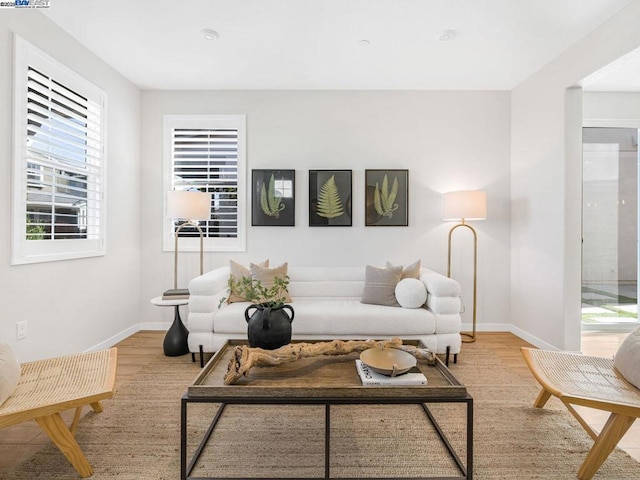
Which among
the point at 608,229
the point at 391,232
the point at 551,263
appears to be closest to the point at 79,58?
the point at 391,232

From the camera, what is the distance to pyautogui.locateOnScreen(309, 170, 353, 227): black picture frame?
12.7ft

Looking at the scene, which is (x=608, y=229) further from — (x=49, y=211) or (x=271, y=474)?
(x=49, y=211)

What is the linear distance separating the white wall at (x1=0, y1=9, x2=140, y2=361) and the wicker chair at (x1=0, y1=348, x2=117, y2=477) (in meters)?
0.74

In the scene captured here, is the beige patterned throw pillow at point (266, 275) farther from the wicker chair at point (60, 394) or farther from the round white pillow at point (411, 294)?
the wicker chair at point (60, 394)

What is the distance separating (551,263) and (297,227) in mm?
2596

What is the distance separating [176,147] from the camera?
3.92 m

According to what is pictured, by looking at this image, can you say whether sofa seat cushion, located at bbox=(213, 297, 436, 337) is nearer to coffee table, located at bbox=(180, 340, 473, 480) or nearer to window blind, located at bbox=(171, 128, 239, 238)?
coffee table, located at bbox=(180, 340, 473, 480)

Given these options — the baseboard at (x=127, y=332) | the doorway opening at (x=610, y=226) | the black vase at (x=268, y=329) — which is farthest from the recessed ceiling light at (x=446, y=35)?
the baseboard at (x=127, y=332)

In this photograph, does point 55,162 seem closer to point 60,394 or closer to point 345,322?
point 60,394

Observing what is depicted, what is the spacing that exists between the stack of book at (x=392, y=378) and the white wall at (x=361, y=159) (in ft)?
7.50

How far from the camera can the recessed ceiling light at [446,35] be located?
108 inches

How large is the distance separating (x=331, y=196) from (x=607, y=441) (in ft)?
9.74

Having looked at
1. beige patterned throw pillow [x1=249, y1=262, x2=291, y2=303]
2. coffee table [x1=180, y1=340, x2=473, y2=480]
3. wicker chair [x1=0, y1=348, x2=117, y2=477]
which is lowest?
wicker chair [x1=0, y1=348, x2=117, y2=477]

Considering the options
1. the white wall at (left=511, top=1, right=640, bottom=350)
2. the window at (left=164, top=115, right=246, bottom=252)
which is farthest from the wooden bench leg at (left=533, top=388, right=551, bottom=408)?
the window at (left=164, top=115, right=246, bottom=252)
